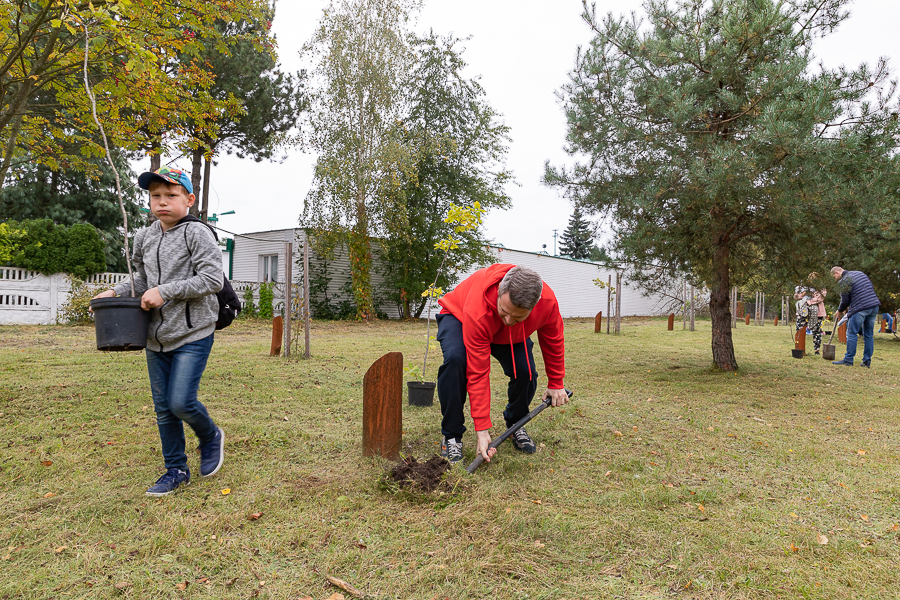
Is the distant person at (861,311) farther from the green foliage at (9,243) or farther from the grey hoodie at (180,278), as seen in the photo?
the green foliage at (9,243)

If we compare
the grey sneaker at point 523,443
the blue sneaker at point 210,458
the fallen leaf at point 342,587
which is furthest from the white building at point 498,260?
the fallen leaf at point 342,587

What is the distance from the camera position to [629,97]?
721 centimetres

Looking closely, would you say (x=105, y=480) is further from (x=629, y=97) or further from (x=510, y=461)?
(x=629, y=97)

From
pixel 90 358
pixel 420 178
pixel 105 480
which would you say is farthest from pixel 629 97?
pixel 420 178

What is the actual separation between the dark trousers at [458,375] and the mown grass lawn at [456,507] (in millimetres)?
395

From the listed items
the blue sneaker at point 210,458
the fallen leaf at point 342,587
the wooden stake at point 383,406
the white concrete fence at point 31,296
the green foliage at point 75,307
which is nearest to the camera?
the fallen leaf at point 342,587

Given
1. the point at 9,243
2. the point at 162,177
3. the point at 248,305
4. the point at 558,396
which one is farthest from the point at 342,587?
the point at 248,305

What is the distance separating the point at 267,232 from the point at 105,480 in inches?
730

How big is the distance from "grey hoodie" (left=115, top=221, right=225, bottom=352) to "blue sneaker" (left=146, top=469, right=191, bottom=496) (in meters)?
0.77

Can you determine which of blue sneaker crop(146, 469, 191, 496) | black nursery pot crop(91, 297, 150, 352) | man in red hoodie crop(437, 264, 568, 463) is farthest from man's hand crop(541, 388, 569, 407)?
black nursery pot crop(91, 297, 150, 352)

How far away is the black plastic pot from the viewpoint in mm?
5312

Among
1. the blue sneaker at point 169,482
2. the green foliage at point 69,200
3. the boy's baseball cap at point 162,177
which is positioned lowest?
the blue sneaker at point 169,482

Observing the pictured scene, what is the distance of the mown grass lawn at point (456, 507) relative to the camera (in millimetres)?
2199

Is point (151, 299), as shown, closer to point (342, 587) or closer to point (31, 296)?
point (342, 587)
